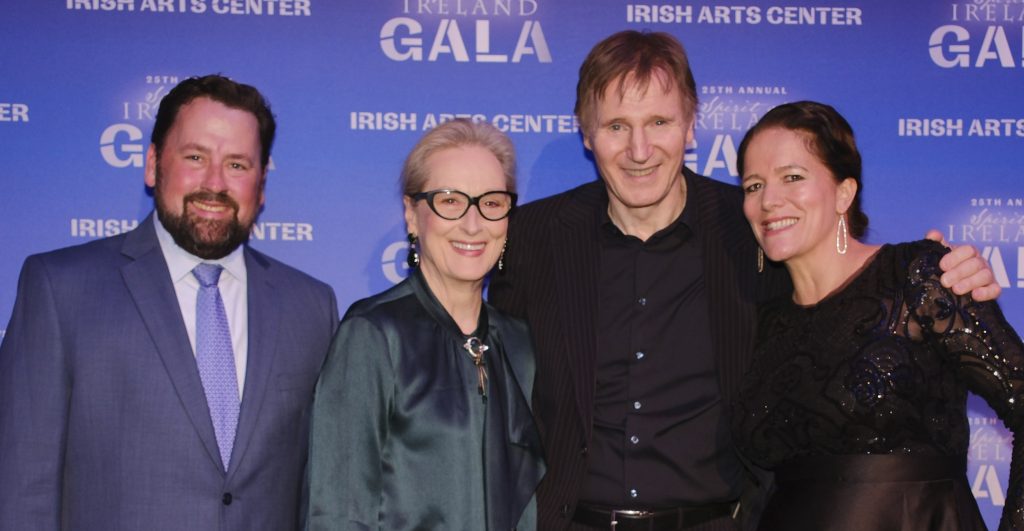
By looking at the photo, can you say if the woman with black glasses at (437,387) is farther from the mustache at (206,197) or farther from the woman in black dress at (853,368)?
the woman in black dress at (853,368)

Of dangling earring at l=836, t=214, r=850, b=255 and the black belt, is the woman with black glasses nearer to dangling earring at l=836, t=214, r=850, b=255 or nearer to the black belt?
the black belt

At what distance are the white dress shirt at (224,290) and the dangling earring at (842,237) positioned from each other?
66.5 inches

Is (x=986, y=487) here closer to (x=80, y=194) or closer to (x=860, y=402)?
(x=860, y=402)

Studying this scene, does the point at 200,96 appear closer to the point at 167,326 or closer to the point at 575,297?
the point at 167,326

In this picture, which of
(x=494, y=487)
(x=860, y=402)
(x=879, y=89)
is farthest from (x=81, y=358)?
(x=879, y=89)

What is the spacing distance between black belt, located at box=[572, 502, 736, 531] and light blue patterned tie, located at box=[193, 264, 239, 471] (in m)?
1.04

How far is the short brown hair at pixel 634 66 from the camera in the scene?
2.87 meters

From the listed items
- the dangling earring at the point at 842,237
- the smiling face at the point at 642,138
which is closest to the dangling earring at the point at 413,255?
the smiling face at the point at 642,138

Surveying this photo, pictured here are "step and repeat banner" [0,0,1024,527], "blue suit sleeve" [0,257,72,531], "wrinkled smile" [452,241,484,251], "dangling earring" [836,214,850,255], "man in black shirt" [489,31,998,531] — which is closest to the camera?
"blue suit sleeve" [0,257,72,531]

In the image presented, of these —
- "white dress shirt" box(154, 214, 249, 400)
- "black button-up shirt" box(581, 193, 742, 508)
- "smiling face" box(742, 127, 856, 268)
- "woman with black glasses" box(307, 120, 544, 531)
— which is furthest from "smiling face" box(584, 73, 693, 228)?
"white dress shirt" box(154, 214, 249, 400)

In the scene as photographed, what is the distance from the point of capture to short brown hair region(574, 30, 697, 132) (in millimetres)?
2865

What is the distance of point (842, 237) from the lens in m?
2.67

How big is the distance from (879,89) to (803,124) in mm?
1686

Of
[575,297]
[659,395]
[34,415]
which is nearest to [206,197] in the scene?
[34,415]
